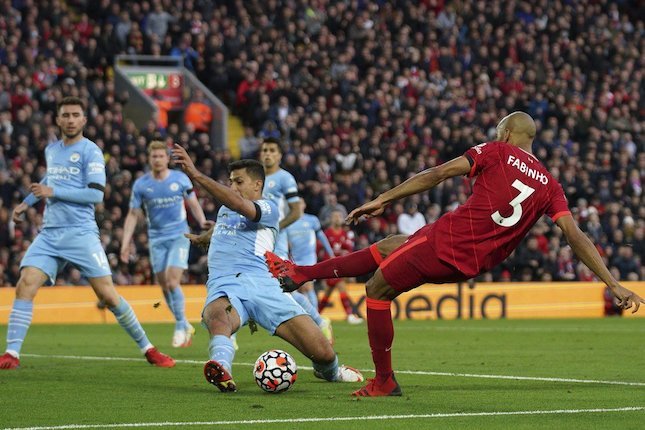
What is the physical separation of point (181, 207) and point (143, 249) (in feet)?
26.3

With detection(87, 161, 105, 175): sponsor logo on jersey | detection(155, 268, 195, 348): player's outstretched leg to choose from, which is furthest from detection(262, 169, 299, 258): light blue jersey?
detection(87, 161, 105, 175): sponsor logo on jersey

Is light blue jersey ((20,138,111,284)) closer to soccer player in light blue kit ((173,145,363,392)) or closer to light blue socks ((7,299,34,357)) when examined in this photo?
light blue socks ((7,299,34,357))

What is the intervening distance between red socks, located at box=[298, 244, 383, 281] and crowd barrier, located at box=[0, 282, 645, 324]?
1382cm

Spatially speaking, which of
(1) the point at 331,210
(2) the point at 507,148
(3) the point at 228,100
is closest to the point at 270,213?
(2) the point at 507,148

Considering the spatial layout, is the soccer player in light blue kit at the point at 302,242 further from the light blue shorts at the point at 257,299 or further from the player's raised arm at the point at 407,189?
the player's raised arm at the point at 407,189

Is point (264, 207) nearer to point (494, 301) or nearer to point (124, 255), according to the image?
point (124, 255)

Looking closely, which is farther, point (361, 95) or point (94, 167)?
point (361, 95)

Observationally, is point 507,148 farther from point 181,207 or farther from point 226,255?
point 181,207

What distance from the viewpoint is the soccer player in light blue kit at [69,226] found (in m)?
12.1

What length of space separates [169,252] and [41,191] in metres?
4.78

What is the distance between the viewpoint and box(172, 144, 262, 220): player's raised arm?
934cm

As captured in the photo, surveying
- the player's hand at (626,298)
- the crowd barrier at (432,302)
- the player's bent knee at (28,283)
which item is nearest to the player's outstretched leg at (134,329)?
the player's bent knee at (28,283)

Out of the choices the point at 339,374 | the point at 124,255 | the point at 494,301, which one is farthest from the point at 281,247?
the point at 494,301

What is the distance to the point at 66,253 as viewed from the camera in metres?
12.2
